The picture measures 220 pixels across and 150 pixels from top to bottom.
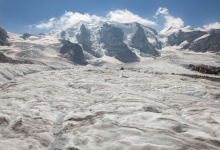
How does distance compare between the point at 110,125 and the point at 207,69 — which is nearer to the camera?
the point at 110,125

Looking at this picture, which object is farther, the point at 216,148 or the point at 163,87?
the point at 163,87

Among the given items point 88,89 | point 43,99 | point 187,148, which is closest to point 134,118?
point 187,148

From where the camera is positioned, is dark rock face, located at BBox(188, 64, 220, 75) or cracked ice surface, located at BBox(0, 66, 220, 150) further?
dark rock face, located at BBox(188, 64, 220, 75)

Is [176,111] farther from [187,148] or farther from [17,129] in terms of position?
[17,129]

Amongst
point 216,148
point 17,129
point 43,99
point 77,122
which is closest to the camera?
point 216,148

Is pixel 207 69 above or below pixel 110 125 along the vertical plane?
above

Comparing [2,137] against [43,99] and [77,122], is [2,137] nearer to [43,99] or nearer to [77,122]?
[77,122]

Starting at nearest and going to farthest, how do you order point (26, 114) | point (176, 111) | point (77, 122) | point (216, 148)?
point (216, 148), point (77, 122), point (26, 114), point (176, 111)

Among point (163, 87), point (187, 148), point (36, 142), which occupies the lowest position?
point (36, 142)

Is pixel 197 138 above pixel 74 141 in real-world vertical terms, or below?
above
